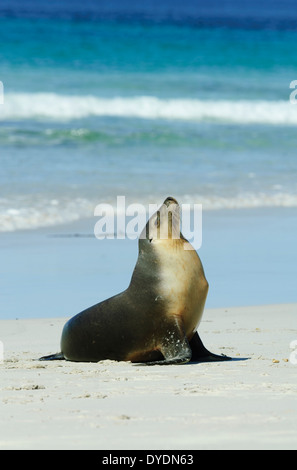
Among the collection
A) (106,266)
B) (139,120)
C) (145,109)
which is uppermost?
(145,109)

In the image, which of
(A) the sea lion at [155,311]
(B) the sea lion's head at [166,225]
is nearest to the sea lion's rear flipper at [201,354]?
(A) the sea lion at [155,311]

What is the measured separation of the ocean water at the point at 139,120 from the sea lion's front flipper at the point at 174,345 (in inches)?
193

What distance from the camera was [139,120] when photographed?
21734 millimetres

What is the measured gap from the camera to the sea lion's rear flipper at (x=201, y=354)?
5.49 metres

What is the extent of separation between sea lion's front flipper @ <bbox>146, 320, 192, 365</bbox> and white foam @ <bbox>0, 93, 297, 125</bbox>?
56.1 feet

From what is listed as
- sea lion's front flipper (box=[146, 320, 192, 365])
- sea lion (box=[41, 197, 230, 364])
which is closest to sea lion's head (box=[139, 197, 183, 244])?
sea lion (box=[41, 197, 230, 364])

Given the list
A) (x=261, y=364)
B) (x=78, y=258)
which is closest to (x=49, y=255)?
(x=78, y=258)

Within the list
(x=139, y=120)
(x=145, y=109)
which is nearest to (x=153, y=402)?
(x=139, y=120)

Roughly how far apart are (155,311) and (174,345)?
236 mm

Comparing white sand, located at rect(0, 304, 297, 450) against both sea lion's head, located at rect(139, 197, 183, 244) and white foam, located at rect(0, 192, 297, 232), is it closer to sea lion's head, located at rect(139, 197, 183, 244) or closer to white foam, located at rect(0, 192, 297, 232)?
sea lion's head, located at rect(139, 197, 183, 244)

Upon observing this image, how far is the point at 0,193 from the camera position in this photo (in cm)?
1181

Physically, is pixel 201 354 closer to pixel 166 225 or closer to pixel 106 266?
pixel 166 225

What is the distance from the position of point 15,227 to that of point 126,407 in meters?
6.19

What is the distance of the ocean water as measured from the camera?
1245 centimetres
